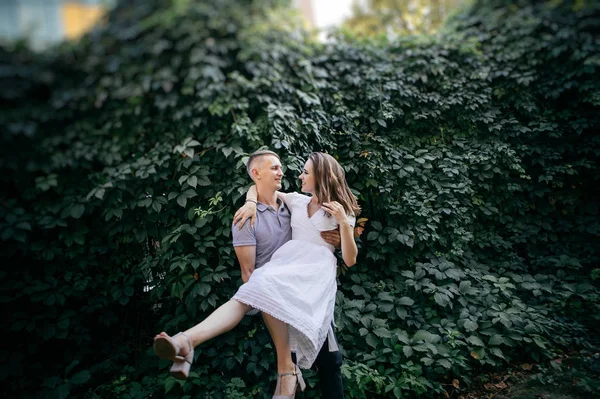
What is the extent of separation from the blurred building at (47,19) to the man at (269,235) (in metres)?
2.48

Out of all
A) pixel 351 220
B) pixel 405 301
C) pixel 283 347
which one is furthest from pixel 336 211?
pixel 405 301

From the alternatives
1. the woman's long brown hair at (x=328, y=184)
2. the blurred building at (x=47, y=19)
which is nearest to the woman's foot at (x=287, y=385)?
the woman's long brown hair at (x=328, y=184)

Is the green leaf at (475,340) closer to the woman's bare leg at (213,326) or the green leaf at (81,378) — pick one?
the woman's bare leg at (213,326)

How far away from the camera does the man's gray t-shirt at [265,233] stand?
2482mm

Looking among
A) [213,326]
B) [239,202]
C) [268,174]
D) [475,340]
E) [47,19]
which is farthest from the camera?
[47,19]

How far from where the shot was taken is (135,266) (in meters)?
3.30

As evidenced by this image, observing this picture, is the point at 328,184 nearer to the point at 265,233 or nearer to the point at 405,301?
the point at 265,233

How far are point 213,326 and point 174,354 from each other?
0.26 m

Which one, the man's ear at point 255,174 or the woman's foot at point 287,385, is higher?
the man's ear at point 255,174

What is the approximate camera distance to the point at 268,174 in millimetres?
2684

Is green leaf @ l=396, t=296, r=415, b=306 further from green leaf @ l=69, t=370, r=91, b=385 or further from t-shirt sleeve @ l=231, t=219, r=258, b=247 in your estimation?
green leaf @ l=69, t=370, r=91, b=385

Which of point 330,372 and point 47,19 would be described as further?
point 47,19

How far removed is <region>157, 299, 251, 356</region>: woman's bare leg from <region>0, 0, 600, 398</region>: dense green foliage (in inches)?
29.6

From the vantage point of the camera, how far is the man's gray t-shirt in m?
2.48
